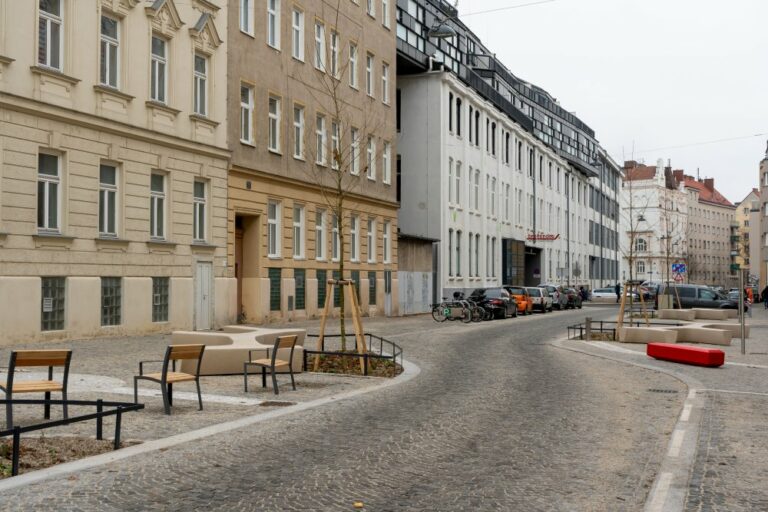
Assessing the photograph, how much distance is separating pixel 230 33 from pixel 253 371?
692 inches

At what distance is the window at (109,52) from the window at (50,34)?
1.62 metres

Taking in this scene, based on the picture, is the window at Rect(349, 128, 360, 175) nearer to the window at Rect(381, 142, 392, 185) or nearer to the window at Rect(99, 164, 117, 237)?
the window at Rect(381, 142, 392, 185)

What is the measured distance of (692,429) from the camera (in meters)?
11.1

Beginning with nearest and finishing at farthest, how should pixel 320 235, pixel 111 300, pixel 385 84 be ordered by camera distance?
pixel 111 300 < pixel 320 235 < pixel 385 84

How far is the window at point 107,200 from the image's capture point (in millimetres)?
25281

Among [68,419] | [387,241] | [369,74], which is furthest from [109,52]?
[387,241]

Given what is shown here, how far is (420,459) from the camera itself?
891 cm

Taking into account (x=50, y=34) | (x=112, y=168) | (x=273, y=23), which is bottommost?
(x=112, y=168)

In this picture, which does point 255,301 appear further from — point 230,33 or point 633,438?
point 633,438

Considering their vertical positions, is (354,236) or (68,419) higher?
(354,236)

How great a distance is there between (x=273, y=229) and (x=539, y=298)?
71.5 feet

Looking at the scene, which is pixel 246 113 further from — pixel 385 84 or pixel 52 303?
pixel 385 84

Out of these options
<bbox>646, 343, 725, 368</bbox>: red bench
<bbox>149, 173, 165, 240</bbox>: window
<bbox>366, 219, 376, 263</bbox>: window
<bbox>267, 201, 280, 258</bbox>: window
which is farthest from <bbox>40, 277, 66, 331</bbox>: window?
<bbox>366, 219, 376, 263</bbox>: window

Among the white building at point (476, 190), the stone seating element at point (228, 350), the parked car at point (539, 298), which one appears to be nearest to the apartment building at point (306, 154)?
the white building at point (476, 190)
